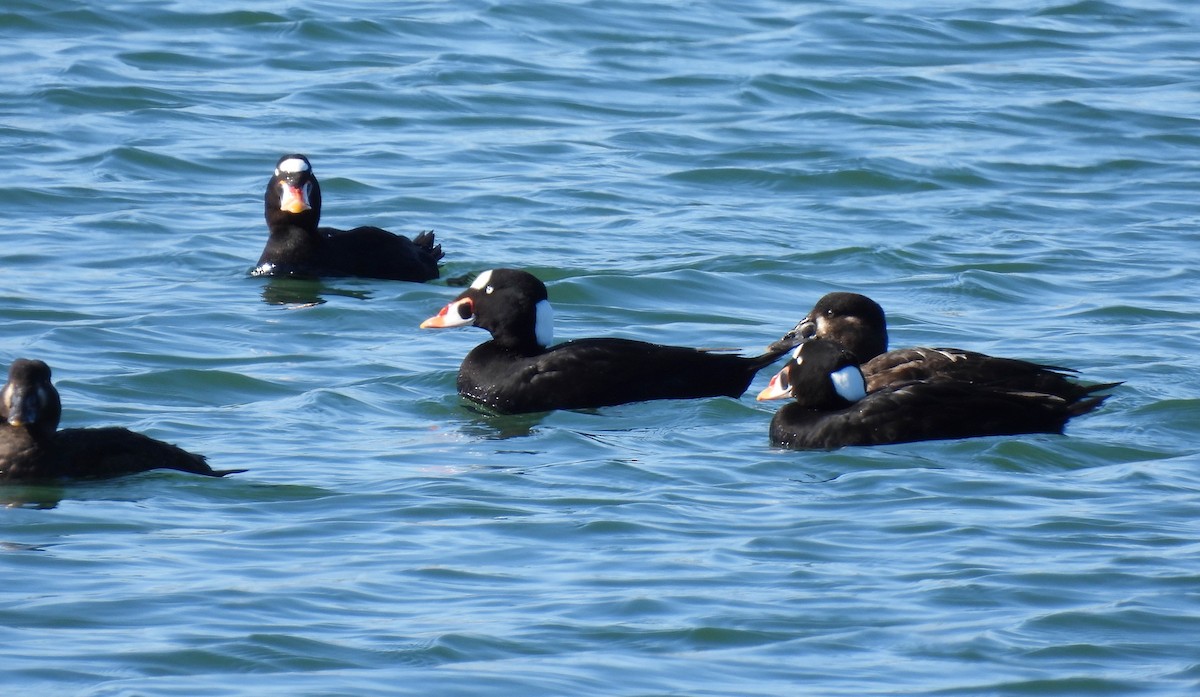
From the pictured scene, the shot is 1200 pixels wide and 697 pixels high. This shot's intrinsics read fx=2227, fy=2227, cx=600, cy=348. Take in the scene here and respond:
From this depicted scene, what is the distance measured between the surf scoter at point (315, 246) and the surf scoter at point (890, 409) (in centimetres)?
420

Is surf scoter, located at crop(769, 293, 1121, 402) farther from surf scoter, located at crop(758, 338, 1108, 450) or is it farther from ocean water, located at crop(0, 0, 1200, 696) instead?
ocean water, located at crop(0, 0, 1200, 696)

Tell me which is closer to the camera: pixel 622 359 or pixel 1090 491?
pixel 1090 491

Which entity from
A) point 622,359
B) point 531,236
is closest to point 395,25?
point 531,236

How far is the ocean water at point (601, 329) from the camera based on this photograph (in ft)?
24.0

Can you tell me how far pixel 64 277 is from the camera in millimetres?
13820

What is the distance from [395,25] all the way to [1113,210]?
29.0ft

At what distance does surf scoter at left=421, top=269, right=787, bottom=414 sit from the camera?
1117cm

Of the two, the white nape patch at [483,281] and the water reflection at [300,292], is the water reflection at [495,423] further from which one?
the water reflection at [300,292]


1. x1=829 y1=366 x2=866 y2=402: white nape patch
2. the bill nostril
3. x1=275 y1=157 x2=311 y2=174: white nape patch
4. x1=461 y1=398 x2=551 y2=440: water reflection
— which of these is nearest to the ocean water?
x1=461 y1=398 x2=551 y2=440: water reflection

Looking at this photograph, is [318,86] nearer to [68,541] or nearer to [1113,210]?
[1113,210]

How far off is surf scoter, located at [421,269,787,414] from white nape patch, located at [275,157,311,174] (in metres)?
3.08

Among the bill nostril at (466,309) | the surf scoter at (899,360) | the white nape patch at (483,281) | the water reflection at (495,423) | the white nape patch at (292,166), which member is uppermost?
the white nape patch at (292,166)

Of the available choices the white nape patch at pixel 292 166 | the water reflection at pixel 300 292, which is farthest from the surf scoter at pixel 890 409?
the white nape patch at pixel 292 166

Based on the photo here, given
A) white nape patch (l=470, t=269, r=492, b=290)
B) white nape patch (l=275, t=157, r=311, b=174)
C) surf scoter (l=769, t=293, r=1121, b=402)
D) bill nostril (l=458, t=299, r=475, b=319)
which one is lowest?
surf scoter (l=769, t=293, r=1121, b=402)
